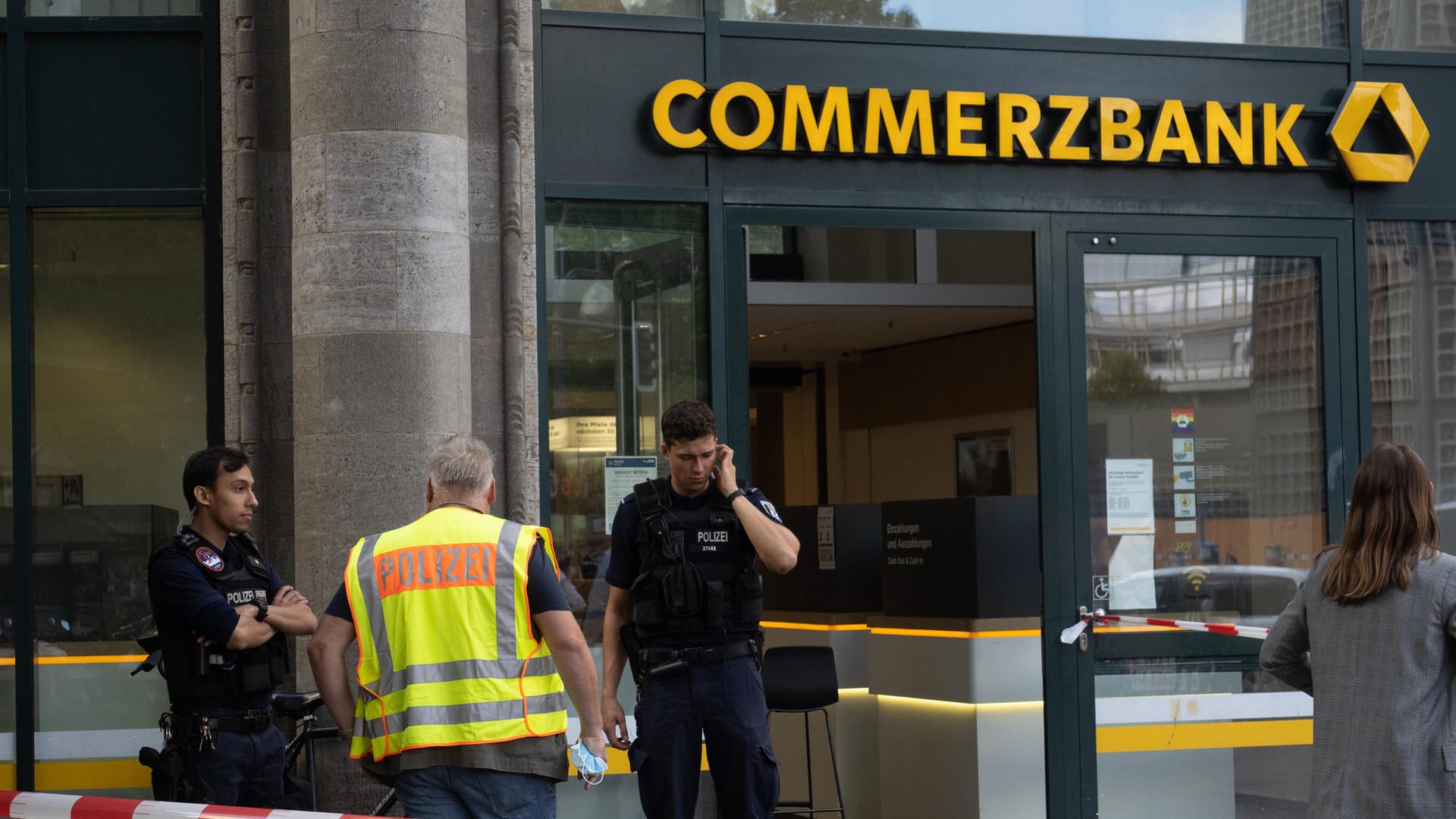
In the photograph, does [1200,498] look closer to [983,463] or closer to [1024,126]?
[1024,126]

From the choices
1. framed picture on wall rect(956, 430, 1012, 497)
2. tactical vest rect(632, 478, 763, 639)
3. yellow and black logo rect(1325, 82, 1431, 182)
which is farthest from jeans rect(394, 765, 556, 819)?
framed picture on wall rect(956, 430, 1012, 497)

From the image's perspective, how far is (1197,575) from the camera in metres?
7.96

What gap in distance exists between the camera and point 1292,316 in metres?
8.09

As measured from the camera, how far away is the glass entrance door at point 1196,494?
25.6 feet

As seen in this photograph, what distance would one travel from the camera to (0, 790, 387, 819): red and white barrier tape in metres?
4.32

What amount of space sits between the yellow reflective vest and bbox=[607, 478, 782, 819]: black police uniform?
98cm

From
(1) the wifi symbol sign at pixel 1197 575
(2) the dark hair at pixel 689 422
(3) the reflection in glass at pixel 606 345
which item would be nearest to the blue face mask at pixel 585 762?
(2) the dark hair at pixel 689 422

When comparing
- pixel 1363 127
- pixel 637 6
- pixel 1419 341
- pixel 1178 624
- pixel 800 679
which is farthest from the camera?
pixel 800 679

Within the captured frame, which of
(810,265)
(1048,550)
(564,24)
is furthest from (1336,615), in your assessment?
(810,265)

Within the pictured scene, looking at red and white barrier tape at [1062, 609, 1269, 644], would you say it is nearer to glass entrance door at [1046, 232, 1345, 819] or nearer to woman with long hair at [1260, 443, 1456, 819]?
glass entrance door at [1046, 232, 1345, 819]

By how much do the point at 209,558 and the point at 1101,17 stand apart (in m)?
5.05

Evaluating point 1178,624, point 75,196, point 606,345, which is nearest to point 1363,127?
point 1178,624

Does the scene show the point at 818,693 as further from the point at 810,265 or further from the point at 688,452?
the point at 810,265

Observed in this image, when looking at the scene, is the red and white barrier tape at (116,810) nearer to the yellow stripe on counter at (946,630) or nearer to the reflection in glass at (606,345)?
the yellow stripe on counter at (946,630)
